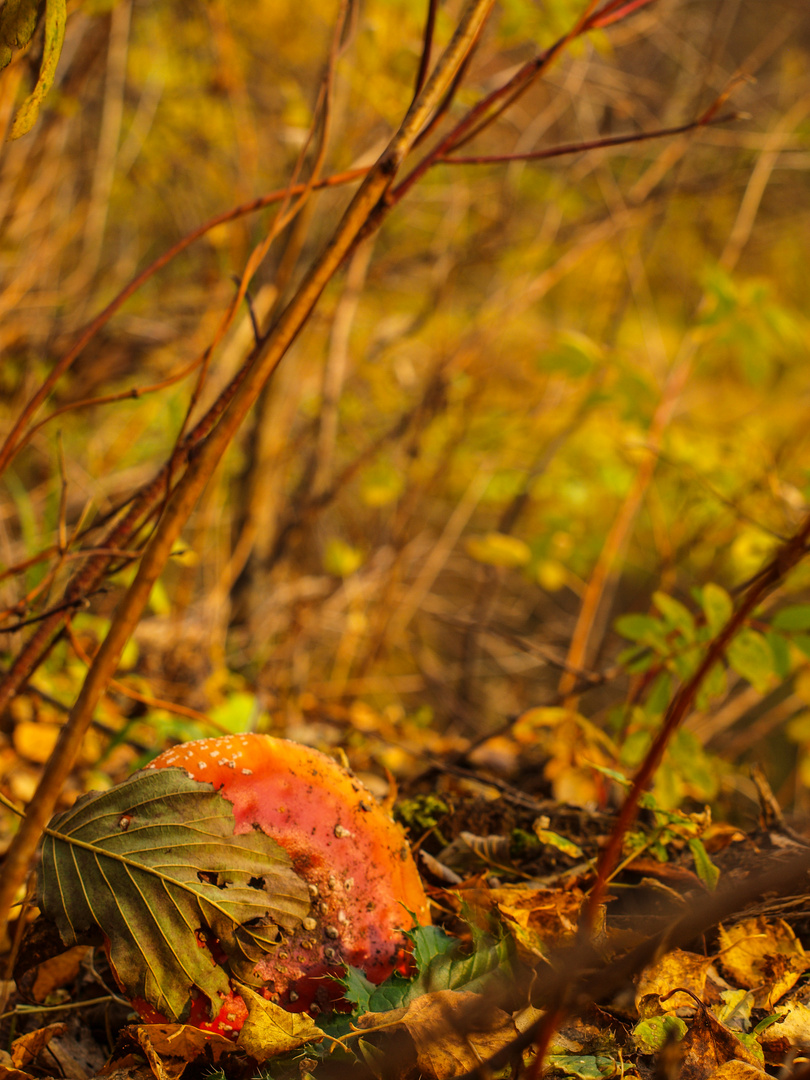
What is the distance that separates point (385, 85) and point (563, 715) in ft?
7.26

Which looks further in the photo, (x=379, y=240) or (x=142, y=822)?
(x=379, y=240)

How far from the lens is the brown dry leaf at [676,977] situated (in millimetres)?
833

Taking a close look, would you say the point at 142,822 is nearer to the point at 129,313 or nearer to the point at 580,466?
the point at 580,466

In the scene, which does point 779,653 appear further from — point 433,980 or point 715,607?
point 433,980

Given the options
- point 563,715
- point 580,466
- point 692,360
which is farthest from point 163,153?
point 563,715

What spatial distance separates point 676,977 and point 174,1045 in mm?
574

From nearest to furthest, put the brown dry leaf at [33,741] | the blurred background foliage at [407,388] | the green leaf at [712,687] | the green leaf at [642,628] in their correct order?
1. the green leaf at [712,687]
2. the green leaf at [642,628]
3. the brown dry leaf at [33,741]
4. the blurred background foliage at [407,388]

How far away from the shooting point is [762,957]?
0.91 metres

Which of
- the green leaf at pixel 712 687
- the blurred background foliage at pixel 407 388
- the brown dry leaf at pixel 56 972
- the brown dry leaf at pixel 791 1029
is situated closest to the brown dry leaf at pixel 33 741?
the blurred background foliage at pixel 407 388

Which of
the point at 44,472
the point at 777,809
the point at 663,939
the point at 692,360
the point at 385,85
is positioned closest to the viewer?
the point at 663,939

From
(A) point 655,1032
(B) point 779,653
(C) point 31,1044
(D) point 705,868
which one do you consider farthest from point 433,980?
(B) point 779,653

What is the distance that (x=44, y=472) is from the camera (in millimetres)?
3613

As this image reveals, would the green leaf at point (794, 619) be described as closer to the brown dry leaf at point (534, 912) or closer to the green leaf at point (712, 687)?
the green leaf at point (712, 687)

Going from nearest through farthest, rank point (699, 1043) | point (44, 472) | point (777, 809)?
point (699, 1043), point (777, 809), point (44, 472)
